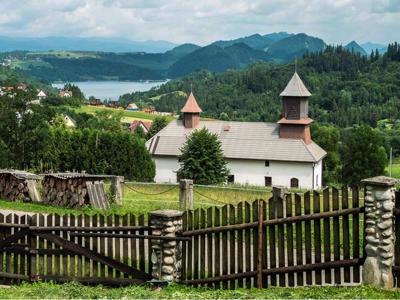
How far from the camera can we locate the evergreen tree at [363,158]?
67812 mm

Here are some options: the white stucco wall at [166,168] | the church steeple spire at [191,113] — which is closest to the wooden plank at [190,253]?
the white stucco wall at [166,168]

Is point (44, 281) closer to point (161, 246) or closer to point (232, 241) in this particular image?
point (161, 246)

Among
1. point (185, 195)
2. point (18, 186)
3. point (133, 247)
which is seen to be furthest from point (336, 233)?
point (18, 186)

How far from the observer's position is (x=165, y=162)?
66.8 meters

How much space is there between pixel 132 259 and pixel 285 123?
55536mm

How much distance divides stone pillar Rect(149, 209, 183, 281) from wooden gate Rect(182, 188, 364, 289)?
19 centimetres

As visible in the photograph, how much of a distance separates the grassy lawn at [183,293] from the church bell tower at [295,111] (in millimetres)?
55626

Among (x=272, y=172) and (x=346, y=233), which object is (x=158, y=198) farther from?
(x=272, y=172)

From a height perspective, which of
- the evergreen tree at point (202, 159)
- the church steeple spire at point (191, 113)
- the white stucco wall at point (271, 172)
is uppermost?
the church steeple spire at point (191, 113)

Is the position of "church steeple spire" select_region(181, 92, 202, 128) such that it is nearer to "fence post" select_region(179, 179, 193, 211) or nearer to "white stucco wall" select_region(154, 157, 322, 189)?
"white stucco wall" select_region(154, 157, 322, 189)

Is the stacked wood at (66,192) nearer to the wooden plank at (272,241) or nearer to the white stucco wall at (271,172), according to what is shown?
the wooden plank at (272,241)

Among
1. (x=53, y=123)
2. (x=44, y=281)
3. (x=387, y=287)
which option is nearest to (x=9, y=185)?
(x=44, y=281)

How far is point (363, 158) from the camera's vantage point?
225ft

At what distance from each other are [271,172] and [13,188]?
1722 inches
